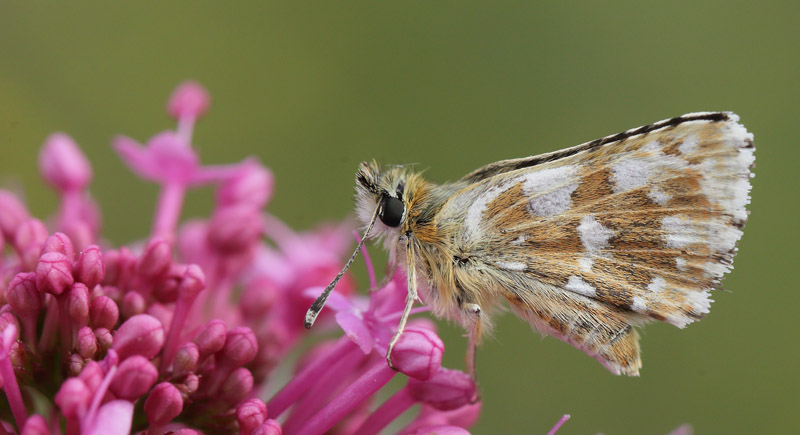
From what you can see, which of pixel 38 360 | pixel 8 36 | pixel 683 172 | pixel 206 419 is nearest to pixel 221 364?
pixel 206 419

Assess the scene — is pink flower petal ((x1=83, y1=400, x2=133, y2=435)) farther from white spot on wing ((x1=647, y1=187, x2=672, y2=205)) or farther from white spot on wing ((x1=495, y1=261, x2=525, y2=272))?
white spot on wing ((x1=647, y1=187, x2=672, y2=205))

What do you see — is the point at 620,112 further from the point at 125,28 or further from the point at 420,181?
the point at 420,181

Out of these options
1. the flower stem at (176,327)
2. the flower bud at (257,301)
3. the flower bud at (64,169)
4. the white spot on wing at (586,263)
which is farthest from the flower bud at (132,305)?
the white spot on wing at (586,263)

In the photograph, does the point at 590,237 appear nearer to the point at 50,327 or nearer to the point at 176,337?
the point at 176,337

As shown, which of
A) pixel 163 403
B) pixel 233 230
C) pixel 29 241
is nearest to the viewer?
pixel 163 403

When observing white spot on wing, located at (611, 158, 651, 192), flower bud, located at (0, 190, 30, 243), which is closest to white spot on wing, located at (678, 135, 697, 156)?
white spot on wing, located at (611, 158, 651, 192)

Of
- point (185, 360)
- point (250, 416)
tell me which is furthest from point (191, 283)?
point (250, 416)

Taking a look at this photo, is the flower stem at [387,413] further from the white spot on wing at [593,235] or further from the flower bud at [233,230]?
the flower bud at [233,230]
